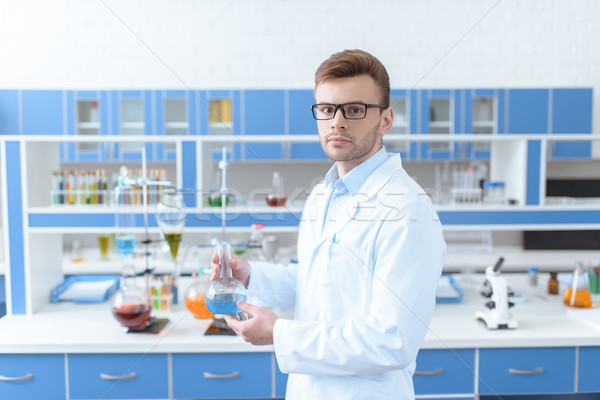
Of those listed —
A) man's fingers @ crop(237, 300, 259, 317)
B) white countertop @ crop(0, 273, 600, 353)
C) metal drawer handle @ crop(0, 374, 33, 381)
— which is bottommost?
metal drawer handle @ crop(0, 374, 33, 381)

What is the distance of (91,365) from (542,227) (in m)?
1.99

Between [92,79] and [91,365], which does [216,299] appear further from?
[92,79]

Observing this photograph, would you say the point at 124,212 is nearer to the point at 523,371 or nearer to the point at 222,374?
the point at 222,374

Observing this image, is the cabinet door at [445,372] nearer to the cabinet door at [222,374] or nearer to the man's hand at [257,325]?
the cabinet door at [222,374]

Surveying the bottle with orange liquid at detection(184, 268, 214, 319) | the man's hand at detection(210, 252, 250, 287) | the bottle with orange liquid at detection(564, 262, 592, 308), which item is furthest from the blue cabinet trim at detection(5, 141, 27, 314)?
the bottle with orange liquid at detection(564, 262, 592, 308)

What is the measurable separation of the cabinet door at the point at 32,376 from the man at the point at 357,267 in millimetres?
930

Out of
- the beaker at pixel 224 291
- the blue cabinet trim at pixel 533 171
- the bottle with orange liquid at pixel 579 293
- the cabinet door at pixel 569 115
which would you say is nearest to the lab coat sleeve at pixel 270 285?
the beaker at pixel 224 291

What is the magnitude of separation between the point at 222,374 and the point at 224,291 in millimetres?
692

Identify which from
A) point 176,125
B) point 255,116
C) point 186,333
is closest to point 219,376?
point 186,333

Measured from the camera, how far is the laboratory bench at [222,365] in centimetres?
165

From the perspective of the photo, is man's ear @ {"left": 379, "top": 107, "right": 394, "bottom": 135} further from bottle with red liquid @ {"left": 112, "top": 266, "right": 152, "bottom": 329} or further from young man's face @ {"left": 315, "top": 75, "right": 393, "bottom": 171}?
bottle with red liquid @ {"left": 112, "top": 266, "right": 152, "bottom": 329}

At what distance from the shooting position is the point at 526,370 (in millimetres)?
1682

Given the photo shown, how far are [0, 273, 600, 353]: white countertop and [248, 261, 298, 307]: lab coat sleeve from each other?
0.41 m

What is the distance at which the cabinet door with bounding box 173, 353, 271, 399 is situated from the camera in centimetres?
166
